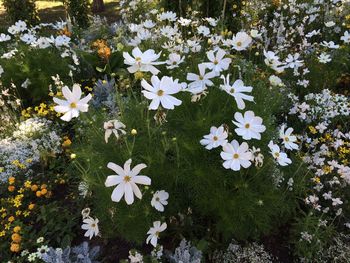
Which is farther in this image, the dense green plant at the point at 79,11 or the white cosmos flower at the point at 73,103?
the dense green plant at the point at 79,11

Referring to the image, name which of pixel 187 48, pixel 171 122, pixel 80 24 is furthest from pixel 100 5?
pixel 171 122

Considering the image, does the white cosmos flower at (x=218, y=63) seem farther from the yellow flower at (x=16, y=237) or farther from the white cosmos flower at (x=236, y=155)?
the yellow flower at (x=16, y=237)

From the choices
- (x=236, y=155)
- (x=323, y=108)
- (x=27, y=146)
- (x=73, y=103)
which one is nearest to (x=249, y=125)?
(x=236, y=155)

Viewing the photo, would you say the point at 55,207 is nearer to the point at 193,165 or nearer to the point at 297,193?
the point at 193,165

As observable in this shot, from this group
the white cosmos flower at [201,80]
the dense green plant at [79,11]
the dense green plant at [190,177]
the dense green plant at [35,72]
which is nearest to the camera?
the white cosmos flower at [201,80]

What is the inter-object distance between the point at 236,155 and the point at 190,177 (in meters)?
0.47

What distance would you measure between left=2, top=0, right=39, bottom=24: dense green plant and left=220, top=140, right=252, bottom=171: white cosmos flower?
A: 23.2ft

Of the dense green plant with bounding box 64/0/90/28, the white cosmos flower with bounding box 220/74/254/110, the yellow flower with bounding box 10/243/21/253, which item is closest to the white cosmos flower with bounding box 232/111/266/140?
the white cosmos flower with bounding box 220/74/254/110

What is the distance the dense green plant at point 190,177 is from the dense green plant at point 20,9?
6.33 m

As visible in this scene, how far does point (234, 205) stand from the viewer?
85.7 inches

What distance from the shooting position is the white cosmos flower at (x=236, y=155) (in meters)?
1.80

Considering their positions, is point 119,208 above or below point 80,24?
above

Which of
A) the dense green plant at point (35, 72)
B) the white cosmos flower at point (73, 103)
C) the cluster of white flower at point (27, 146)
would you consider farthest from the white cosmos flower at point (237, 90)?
the dense green plant at point (35, 72)

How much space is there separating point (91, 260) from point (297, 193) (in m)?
1.56
